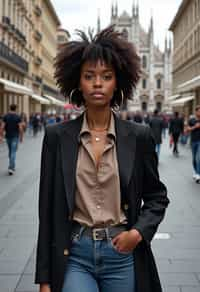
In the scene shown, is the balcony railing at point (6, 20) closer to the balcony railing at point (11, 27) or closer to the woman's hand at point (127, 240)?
the balcony railing at point (11, 27)

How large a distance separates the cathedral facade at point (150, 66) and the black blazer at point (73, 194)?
109 m

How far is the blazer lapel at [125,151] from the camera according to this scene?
233 cm

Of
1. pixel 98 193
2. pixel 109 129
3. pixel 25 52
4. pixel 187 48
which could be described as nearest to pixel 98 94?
pixel 109 129

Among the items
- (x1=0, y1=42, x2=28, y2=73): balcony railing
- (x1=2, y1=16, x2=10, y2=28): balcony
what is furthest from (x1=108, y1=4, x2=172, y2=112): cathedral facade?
(x1=2, y1=16, x2=10, y2=28): balcony

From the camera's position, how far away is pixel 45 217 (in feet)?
7.79

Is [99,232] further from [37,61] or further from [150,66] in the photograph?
[150,66]

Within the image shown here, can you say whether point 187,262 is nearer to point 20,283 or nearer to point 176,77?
point 20,283

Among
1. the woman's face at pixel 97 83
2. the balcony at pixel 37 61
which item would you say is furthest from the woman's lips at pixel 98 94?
the balcony at pixel 37 61

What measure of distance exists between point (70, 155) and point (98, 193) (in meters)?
0.22

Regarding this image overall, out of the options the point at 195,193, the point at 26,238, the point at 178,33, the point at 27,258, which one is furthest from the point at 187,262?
the point at 178,33

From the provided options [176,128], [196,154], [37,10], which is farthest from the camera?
[37,10]

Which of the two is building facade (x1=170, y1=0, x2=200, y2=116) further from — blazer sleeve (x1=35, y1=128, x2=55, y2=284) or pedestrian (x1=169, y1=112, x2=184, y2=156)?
blazer sleeve (x1=35, y1=128, x2=55, y2=284)

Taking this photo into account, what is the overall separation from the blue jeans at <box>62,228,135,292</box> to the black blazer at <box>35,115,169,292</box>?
0.04m

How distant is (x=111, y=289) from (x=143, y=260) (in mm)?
195
